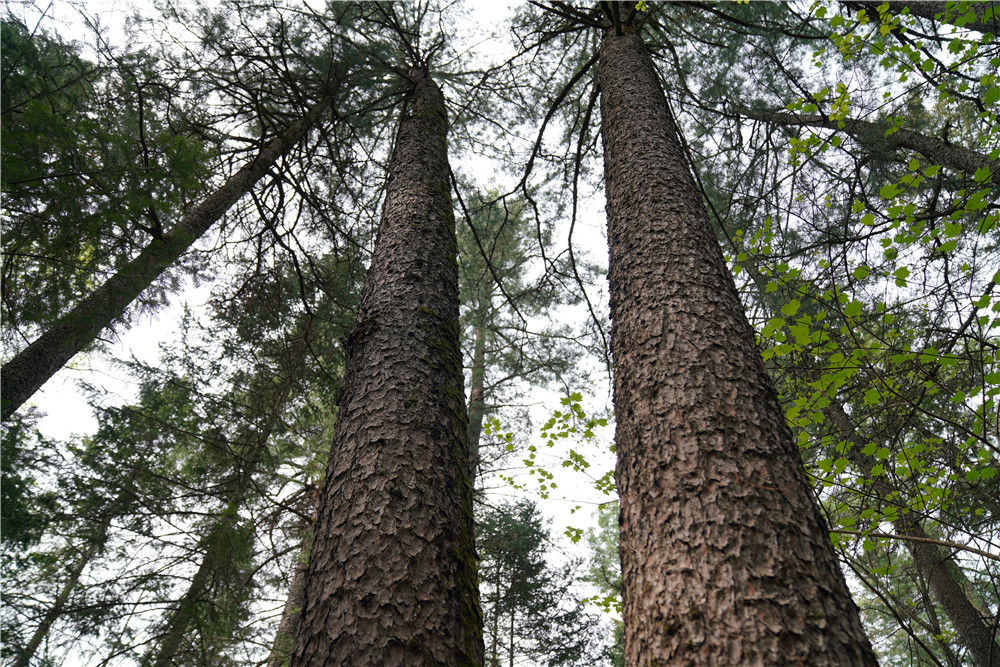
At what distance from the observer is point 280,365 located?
5820 millimetres

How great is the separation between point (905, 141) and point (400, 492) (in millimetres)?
5666

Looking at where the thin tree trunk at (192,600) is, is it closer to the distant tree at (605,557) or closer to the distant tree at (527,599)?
the distant tree at (527,599)

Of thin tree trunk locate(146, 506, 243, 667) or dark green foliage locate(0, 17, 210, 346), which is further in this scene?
thin tree trunk locate(146, 506, 243, 667)

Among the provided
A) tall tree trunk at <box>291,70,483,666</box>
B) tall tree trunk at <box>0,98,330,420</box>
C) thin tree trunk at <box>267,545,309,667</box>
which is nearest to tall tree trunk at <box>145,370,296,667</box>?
thin tree trunk at <box>267,545,309,667</box>

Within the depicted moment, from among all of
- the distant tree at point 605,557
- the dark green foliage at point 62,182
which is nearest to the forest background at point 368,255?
the dark green foliage at point 62,182

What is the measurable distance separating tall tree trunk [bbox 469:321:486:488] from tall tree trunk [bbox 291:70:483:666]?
585 cm

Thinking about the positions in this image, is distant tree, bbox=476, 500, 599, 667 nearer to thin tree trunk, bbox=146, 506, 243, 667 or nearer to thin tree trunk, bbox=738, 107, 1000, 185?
thin tree trunk, bbox=146, 506, 243, 667

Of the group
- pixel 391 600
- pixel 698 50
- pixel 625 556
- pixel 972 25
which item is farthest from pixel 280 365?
pixel 972 25

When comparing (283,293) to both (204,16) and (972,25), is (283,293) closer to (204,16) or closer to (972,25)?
(204,16)

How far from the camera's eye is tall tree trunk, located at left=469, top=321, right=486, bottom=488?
30.8ft

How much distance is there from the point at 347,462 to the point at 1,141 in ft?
7.76

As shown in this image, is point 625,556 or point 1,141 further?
point 1,141

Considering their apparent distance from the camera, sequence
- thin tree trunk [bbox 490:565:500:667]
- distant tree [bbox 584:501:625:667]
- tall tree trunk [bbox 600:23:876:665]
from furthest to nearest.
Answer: distant tree [bbox 584:501:625:667] < thin tree trunk [bbox 490:565:500:667] < tall tree trunk [bbox 600:23:876:665]

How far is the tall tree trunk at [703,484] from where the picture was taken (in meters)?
1.07
